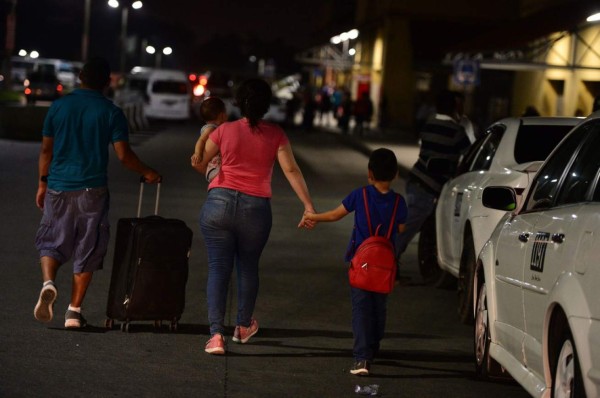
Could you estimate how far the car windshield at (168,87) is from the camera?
2041 inches

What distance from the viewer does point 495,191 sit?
7477mm

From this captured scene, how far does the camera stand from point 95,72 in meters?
9.07

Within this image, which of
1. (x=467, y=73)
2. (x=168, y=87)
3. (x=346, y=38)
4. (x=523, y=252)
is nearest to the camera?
(x=523, y=252)

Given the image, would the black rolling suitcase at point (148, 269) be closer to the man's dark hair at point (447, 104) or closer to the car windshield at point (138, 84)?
the man's dark hair at point (447, 104)

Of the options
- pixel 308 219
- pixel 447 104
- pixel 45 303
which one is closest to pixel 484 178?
pixel 447 104

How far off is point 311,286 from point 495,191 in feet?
15.2

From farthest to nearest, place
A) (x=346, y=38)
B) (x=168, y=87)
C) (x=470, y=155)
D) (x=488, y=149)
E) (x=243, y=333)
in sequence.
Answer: (x=346, y=38) → (x=168, y=87) → (x=470, y=155) → (x=488, y=149) → (x=243, y=333)

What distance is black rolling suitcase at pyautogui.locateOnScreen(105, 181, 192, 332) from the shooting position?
885cm

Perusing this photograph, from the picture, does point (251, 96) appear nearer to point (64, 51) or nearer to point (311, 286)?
point (311, 286)

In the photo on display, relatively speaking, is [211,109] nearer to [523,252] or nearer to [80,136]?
Result: [80,136]

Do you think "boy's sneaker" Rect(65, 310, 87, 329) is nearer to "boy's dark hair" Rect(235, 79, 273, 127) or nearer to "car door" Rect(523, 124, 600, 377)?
"boy's dark hair" Rect(235, 79, 273, 127)

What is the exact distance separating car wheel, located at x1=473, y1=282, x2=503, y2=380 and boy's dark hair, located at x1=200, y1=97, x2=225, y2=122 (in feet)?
7.86

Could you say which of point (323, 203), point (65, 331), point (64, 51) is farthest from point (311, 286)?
point (64, 51)

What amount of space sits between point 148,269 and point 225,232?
2.17 feet
